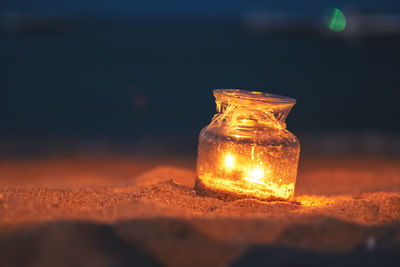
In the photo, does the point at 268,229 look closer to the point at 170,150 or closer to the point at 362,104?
the point at 170,150

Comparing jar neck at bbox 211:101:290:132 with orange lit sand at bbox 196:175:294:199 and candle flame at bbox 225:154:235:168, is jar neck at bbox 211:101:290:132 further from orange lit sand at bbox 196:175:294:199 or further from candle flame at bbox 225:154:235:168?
orange lit sand at bbox 196:175:294:199

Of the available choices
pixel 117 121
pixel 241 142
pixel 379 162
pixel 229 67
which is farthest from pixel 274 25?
pixel 241 142

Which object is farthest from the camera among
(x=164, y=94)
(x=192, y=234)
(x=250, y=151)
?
(x=164, y=94)

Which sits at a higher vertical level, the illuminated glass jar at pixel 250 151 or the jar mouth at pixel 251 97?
the jar mouth at pixel 251 97

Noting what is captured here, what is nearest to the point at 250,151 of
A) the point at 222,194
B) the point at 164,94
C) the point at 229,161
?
the point at 229,161

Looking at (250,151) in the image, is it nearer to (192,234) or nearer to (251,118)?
(251,118)

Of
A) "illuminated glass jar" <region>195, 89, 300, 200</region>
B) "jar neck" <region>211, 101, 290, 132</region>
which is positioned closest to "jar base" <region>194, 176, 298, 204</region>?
"illuminated glass jar" <region>195, 89, 300, 200</region>

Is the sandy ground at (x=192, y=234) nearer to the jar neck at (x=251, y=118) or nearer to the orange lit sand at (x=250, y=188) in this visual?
the orange lit sand at (x=250, y=188)

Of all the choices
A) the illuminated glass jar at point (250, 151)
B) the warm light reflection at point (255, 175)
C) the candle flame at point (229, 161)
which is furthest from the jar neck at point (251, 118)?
the warm light reflection at point (255, 175)
